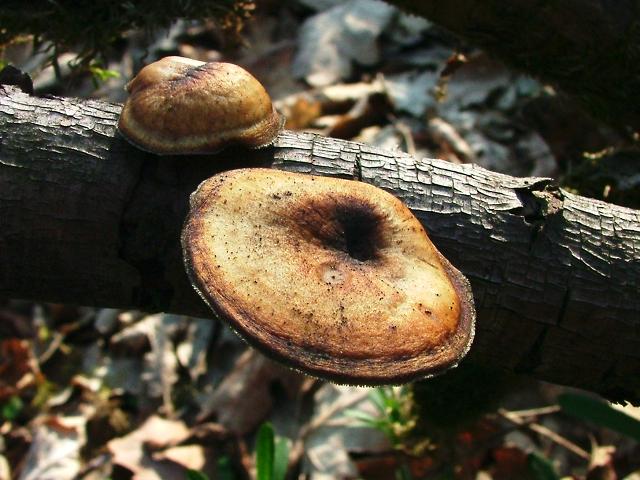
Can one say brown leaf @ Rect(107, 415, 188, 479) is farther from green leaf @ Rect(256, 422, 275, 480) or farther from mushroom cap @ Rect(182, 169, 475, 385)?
mushroom cap @ Rect(182, 169, 475, 385)

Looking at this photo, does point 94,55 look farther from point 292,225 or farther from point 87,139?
point 292,225

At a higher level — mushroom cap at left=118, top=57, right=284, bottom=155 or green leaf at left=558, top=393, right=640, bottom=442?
mushroom cap at left=118, top=57, right=284, bottom=155

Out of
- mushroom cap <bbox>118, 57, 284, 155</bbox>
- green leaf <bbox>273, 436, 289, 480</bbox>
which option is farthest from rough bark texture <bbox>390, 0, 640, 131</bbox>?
green leaf <bbox>273, 436, 289, 480</bbox>

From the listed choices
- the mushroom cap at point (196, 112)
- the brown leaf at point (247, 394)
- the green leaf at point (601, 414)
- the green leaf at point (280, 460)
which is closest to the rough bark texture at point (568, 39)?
the green leaf at point (601, 414)

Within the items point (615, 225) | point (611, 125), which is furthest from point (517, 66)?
point (615, 225)

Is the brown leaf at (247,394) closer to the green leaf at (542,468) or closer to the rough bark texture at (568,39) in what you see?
the green leaf at (542,468)

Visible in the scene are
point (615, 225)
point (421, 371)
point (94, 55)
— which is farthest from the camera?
point (94, 55)
